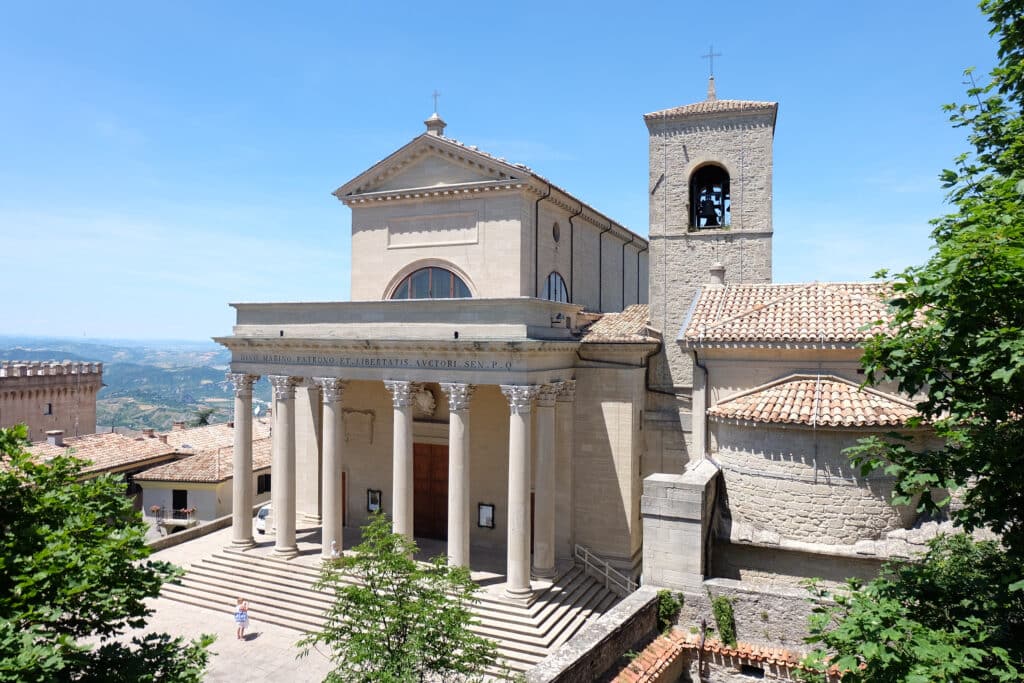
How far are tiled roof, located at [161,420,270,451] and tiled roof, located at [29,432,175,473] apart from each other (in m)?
1.46

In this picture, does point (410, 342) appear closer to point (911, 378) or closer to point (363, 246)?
point (363, 246)

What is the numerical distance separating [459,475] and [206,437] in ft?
105

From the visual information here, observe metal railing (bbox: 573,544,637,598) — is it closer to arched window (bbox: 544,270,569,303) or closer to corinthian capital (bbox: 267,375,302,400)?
arched window (bbox: 544,270,569,303)

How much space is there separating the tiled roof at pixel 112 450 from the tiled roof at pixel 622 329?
29.1 meters

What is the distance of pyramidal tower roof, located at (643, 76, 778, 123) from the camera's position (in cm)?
2342

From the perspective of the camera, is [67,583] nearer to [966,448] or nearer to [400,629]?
[400,629]

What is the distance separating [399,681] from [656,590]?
20.7ft

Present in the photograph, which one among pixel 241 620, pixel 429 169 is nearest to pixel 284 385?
pixel 241 620

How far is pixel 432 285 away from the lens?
26484 millimetres

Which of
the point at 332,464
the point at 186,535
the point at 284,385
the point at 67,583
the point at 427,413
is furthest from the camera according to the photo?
the point at 186,535

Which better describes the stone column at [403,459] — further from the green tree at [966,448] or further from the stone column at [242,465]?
the green tree at [966,448]

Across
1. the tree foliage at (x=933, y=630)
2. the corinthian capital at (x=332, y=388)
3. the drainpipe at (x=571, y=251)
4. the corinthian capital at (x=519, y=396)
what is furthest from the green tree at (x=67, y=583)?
the drainpipe at (x=571, y=251)

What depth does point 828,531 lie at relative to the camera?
15.6 m

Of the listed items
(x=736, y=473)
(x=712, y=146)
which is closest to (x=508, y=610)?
(x=736, y=473)
